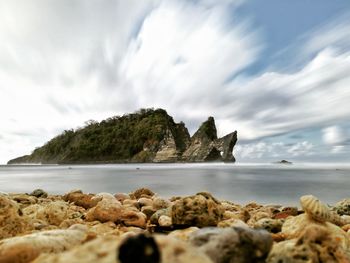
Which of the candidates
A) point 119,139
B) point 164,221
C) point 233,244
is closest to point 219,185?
point 164,221

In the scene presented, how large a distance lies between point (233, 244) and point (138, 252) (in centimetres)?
98

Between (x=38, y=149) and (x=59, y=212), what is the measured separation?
126m

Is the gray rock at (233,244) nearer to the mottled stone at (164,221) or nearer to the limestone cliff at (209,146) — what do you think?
the mottled stone at (164,221)

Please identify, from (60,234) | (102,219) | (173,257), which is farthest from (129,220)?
(173,257)

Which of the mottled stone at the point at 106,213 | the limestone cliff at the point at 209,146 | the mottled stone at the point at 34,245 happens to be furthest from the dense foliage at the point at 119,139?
the mottled stone at the point at 34,245

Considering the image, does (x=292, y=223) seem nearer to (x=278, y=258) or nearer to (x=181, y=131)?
(x=278, y=258)

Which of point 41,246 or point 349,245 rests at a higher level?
point 41,246

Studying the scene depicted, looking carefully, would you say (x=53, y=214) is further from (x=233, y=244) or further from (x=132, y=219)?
(x=233, y=244)

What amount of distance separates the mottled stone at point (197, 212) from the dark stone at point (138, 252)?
2642 millimetres

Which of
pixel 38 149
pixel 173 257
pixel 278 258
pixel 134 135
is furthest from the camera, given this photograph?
pixel 38 149

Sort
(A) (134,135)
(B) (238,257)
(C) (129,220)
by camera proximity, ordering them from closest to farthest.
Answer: (B) (238,257), (C) (129,220), (A) (134,135)

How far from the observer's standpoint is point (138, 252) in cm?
138

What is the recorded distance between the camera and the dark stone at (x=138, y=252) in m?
1.37

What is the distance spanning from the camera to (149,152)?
8631 centimetres
